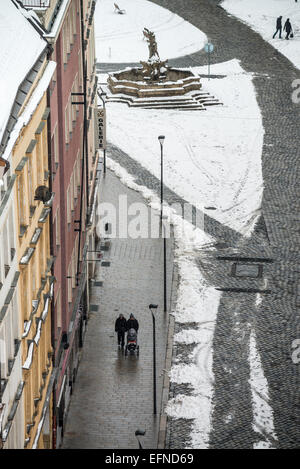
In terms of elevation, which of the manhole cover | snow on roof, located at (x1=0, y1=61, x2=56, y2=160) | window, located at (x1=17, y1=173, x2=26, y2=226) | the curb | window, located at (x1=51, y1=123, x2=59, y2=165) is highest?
snow on roof, located at (x1=0, y1=61, x2=56, y2=160)

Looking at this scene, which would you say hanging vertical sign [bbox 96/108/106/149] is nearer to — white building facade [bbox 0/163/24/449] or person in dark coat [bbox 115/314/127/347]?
person in dark coat [bbox 115/314/127/347]

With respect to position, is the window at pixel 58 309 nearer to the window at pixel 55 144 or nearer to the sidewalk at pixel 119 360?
the sidewalk at pixel 119 360

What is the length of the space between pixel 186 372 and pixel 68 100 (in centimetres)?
1022

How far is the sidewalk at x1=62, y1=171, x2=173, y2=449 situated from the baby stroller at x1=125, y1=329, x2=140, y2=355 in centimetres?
28

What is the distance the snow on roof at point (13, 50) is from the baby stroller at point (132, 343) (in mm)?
14599

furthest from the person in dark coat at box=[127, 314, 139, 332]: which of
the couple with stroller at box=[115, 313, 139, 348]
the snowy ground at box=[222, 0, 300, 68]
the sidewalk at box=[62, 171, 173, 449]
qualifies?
the snowy ground at box=[222, 0, 300, 68]

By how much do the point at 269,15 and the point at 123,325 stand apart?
60372 millimetres

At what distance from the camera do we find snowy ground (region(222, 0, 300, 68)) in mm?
95938

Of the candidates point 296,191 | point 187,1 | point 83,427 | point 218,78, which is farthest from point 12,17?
point 187,1

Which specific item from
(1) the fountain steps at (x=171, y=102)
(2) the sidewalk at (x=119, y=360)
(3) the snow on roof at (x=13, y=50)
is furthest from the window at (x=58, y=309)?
(1) the fountain steps at (x=171, y=102)

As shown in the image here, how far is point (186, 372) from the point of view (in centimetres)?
4609

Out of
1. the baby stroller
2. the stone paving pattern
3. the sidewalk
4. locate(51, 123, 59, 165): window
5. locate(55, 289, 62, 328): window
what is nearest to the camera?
locate(51, 123, 59, 165): window

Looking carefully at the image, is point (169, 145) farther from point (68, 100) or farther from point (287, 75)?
point (68, 100)

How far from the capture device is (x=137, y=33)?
9919cm
